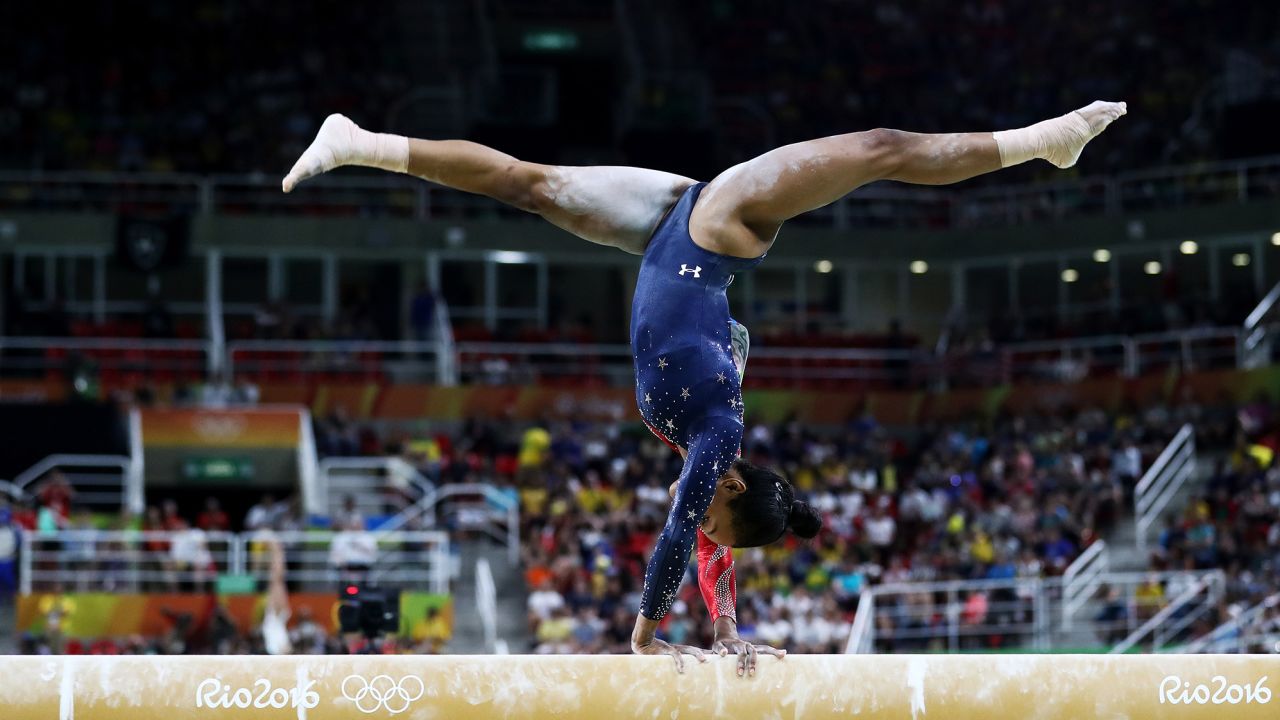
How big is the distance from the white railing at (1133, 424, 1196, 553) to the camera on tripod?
13.6 m

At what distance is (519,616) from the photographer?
61.4ft

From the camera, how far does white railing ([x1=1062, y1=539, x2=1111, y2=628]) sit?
18500 mm

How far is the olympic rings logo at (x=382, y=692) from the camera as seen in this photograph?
18.0ft

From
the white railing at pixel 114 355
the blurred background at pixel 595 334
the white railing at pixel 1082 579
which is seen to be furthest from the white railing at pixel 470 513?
the white railing at pixel 1082 579

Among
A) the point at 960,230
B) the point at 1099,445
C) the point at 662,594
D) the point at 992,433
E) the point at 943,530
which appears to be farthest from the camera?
the point at 960,230

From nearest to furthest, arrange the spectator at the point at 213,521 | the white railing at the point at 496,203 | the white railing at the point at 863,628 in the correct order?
the white railing at the point at 863,628
the spectator at the point at 213,521
the white railing at the point at 496,203

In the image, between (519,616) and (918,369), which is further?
(918,369)

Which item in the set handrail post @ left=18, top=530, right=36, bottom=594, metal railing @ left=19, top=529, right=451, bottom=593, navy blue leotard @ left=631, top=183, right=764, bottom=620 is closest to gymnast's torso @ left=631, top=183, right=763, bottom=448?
navy blue leotard @ left=631, top=183, right=764, bottom=620

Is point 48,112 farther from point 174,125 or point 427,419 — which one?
point 427,419

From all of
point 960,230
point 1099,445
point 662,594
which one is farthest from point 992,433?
point 662,594

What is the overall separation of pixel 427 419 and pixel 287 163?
559cm

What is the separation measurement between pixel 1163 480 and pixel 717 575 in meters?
16.3

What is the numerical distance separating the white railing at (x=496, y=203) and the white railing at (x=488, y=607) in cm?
940

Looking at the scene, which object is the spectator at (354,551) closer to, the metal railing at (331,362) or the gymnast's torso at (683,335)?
the metal railing at (331,362)
